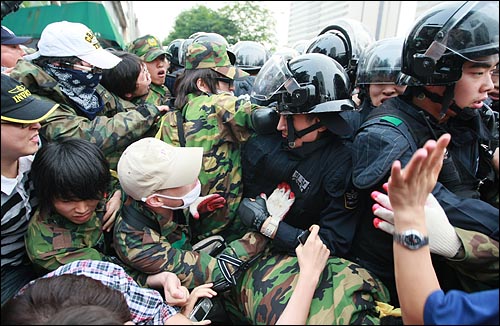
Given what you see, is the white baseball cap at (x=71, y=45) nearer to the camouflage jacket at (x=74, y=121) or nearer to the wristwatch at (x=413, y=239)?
the camouflage jacket at (x=74, y=121)

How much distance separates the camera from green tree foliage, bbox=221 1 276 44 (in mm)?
13199

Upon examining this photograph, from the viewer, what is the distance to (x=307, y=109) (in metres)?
2.04

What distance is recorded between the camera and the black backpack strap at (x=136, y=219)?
196cm

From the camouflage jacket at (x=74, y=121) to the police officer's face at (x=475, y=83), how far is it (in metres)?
2.13

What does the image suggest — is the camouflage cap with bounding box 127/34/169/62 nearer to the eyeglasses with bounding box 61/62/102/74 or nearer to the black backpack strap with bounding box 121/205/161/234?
the eyeglasses with bounding box 61/62/102/74

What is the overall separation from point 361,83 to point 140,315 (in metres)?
2.56

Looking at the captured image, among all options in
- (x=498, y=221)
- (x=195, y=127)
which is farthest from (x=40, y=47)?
(x=498, y=221)

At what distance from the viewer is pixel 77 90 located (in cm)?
288

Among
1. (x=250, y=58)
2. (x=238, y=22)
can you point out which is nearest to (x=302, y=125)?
(x=250, y=58)

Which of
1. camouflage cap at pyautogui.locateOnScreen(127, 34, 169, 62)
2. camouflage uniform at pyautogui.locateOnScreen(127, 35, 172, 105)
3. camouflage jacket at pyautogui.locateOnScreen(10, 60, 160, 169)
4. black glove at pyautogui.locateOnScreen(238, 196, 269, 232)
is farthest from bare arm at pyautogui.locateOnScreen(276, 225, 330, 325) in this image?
camouflage cap at pyautogui.locateOnScreen(127, 34, 169, 62)

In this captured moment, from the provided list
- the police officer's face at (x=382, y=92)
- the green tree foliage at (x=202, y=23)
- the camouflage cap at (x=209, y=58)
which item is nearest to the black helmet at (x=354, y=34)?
the police officer's face at (x=382, y=92)

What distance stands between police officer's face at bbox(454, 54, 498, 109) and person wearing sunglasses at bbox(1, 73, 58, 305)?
212cm

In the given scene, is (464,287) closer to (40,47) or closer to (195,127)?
(195,127)

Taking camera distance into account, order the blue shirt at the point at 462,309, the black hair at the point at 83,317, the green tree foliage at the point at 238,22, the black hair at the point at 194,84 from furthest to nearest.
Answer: the green tree foliage at the point at 238,22 < the black hair at the point at 194,84 < the black hair at the point at 83,317 < the blue shirt at the point at 462,309
